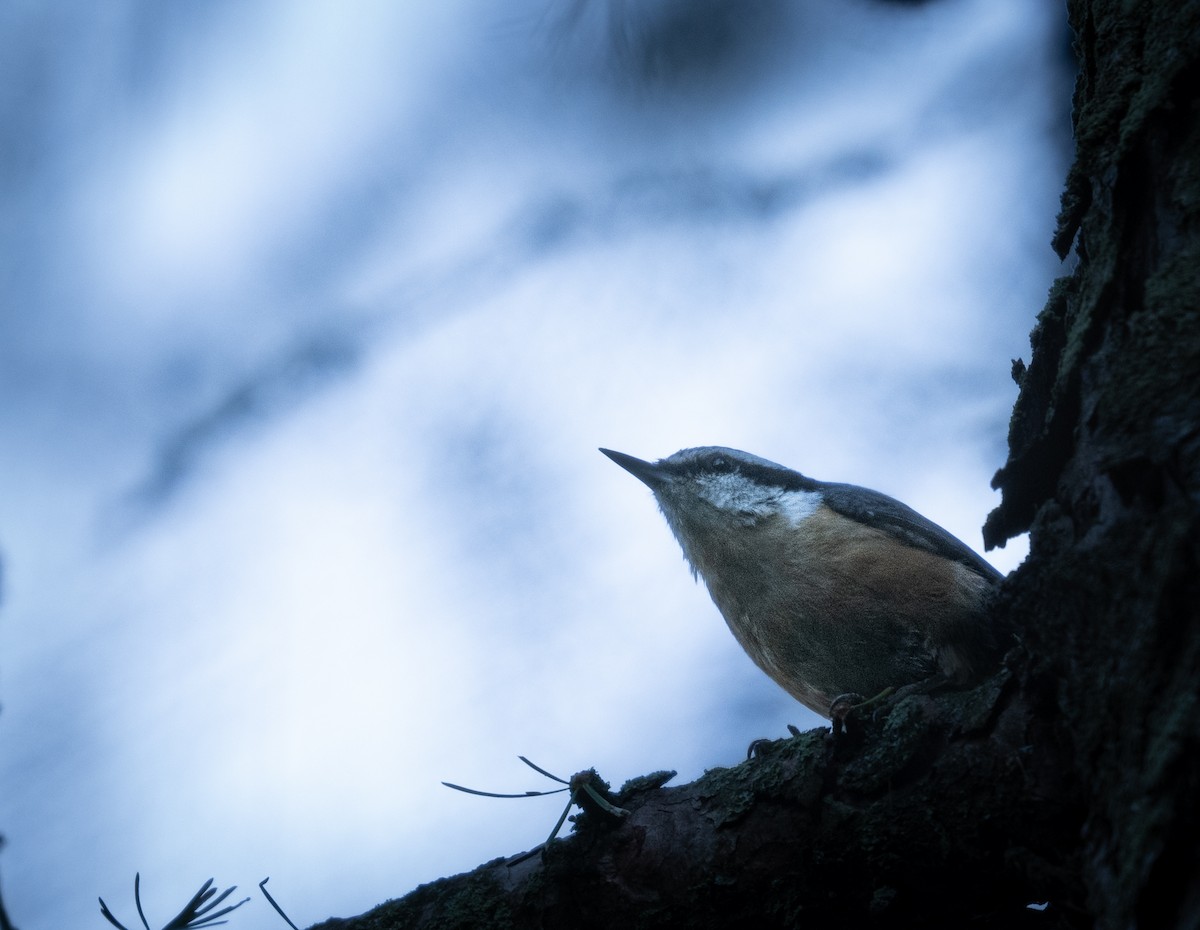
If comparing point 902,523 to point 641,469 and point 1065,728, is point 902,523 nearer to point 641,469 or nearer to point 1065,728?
point 641,469

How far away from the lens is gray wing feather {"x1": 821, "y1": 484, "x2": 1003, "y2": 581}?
10.6ft

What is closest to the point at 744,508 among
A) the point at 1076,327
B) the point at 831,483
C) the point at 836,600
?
the point at 831,483

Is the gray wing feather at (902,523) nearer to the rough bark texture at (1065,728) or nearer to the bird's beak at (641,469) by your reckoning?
the bird's beak at (641,469)

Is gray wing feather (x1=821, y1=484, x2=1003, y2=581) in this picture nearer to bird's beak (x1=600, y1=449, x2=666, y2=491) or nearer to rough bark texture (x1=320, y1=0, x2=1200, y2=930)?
bird's beak (x1=600, y1=449, x2=666, y2=491)

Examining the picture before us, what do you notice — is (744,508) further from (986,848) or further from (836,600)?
(986,848)

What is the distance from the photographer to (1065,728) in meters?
1.54

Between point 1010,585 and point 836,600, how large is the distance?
140cm

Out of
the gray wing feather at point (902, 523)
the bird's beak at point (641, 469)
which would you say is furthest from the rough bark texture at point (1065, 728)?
the bird's beak at point (641, 469)

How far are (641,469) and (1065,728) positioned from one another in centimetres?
271

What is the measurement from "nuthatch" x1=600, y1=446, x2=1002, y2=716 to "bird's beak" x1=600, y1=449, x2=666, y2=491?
0.23 feet

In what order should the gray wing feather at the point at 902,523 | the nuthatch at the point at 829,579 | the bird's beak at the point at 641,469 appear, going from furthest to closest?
the bird's beak at the point at 641,469 < the gray wing feather at the point at 902,523 < the nuthatch at the point at 829,579

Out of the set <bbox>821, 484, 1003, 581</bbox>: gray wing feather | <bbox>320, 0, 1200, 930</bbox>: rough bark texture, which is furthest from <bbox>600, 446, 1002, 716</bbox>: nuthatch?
<bbox>320, 0, 1200, 930</bbox>: rough bark texture

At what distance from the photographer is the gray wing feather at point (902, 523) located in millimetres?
3240

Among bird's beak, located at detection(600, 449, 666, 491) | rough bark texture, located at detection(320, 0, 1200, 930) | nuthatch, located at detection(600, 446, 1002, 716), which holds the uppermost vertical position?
bird's beak, located at detection(600, 449, 666, 491)
